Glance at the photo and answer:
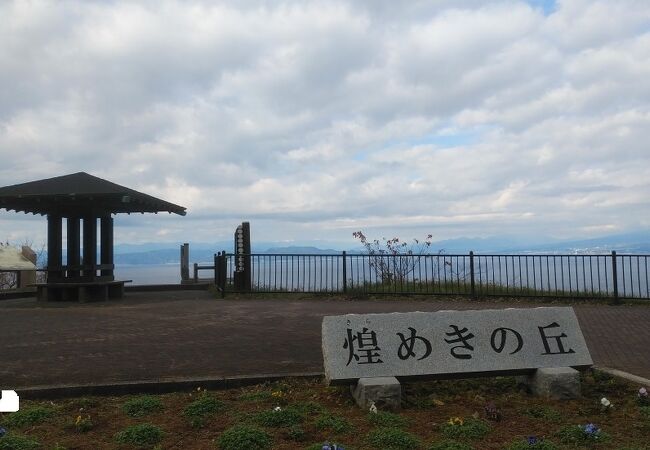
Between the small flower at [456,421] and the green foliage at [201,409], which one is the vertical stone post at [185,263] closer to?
the green foliage at [201,409]

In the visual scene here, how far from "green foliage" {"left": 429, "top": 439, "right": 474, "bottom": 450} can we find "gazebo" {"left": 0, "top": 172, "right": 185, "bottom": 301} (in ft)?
36.5

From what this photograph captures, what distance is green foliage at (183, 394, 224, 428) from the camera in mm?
4388

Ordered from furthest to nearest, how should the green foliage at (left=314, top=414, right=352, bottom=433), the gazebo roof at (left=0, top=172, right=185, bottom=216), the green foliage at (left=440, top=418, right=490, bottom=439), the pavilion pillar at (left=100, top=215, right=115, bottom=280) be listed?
1. the pavilion pillar at (left=100, top=215, right=115, bottom=280)
2. the gazebo roof at (left=0, top=172, right=185, bottom=216)
3. the green foliage at (left=314, top=414, right=352, bottom=433)
4. the green foliage at (left=440, top=418, right=490, bottom=439)

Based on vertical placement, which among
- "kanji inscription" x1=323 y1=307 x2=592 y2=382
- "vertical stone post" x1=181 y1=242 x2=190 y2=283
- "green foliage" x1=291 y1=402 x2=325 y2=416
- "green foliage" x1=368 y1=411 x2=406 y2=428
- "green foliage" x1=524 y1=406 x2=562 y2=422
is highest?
"vertical stone post" x1=181 y1=242 x2=190 y2=283

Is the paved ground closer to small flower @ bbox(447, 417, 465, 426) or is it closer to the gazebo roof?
small flower @ bbox(447, 417, 465, 426)

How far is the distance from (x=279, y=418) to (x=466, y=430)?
4.70 feet

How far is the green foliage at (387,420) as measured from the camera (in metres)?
4.36

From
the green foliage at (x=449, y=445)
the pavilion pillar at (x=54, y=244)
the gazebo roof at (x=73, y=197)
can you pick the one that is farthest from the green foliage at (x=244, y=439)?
the pavilion pillar at (x=54, y=244)

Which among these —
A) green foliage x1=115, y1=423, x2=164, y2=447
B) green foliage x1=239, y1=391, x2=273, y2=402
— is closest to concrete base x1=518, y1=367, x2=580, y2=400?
green foliage x1=239, y1=391, x2=273, y2=402

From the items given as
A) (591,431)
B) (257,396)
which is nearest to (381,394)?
(257,396)

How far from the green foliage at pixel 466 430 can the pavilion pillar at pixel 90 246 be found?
1226 centimetres

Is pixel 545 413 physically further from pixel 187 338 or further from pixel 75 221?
pixel 75 221

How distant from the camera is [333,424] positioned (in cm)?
430

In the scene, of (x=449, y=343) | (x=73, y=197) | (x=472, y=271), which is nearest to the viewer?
(x=449, y=343)
